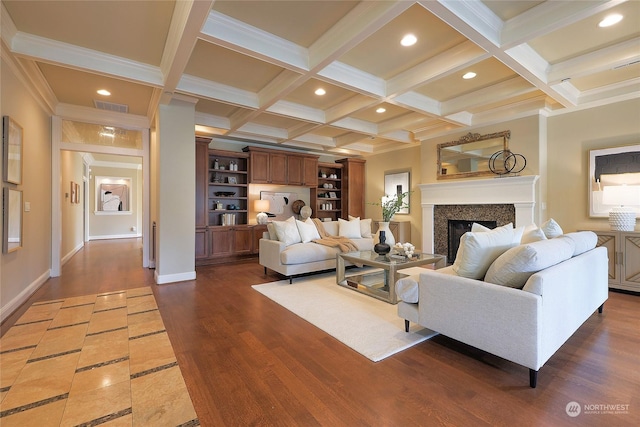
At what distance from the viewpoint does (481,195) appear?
525 centimetres

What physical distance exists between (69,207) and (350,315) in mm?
6932

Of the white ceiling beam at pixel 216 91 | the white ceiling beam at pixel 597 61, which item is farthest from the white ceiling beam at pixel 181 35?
the white ceiling beam at pixel 597 61

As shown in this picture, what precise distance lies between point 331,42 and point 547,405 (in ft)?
10.7

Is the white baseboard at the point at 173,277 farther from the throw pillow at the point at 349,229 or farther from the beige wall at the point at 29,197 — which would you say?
the throw pillow at the point at 349,229

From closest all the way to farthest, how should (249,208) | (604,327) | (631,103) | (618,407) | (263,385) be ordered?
1. (618,407)
2. (263,385)
3. (604,327)
4. (631,103)
5. (249,208)

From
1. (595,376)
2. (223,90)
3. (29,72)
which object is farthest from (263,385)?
(29,72)

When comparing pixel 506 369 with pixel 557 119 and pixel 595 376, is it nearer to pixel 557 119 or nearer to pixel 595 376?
pixel 595 376

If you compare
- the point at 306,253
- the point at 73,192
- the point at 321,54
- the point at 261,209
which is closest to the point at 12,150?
the point at 321,54

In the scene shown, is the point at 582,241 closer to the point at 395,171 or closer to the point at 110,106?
Result: the point at 395,171

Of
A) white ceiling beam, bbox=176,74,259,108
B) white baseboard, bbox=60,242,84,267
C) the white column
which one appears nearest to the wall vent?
the white column

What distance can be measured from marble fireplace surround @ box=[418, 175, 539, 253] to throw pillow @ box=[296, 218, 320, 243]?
2.70m

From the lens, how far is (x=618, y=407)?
159 centimetres

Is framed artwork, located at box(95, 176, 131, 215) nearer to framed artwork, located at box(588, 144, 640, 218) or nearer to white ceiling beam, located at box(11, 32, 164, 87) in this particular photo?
white ceiling beam, located at box(11, 32, 164, 87)

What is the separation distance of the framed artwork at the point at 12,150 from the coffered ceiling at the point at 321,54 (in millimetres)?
693
